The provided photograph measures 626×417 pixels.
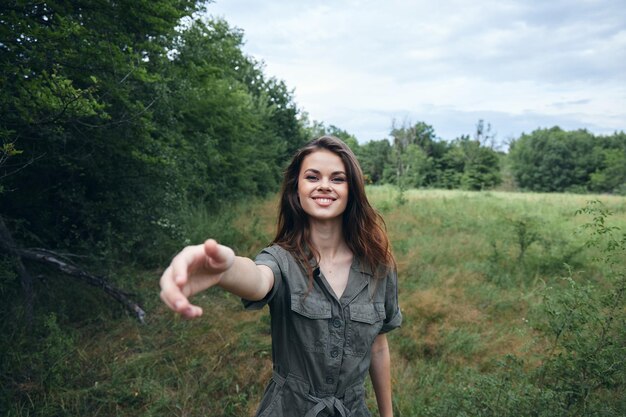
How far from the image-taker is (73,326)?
519cm

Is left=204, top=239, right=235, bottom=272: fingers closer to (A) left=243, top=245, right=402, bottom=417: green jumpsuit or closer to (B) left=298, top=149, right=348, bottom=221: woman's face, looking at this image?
(A) left=243, top=245, right=402, bottom=417: green jumpsuit

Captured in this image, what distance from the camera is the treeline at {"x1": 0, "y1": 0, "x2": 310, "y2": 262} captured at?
3.72 m

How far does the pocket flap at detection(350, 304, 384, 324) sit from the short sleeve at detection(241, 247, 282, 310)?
1.07 ft

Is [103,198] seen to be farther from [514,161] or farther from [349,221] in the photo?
[514,161]

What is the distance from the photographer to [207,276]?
117 centimetres

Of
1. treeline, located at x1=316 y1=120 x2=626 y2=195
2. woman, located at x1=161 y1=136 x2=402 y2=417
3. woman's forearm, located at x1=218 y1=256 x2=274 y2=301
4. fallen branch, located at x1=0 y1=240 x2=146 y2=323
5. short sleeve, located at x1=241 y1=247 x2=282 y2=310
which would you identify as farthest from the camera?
treeline, located at x1=316 y1=120 x2=626 y2=195

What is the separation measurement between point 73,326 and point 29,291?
66cm

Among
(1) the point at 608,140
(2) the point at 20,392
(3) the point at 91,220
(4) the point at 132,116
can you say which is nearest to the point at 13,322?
(2) the point at 20,392

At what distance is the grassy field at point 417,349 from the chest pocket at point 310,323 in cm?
164

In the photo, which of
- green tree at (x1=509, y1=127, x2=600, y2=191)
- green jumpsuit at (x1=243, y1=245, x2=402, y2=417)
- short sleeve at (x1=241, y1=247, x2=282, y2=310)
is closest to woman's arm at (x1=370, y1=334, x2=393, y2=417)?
green jumpsuit at (x1=243, y1=245, x2=402, y2=417)

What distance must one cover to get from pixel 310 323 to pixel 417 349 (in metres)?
3.71

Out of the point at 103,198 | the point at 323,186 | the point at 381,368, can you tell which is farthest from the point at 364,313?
the point at 103,198

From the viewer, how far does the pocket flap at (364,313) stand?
171cm

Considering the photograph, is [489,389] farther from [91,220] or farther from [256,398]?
[91,220]
